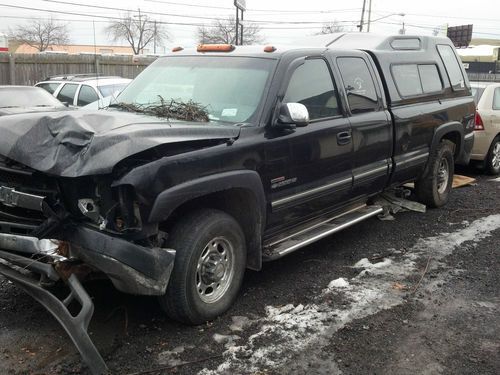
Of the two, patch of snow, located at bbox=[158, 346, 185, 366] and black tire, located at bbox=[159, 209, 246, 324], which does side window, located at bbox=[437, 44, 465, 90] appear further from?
patch of snow, located at bbox=[158, 346, 185, 366]

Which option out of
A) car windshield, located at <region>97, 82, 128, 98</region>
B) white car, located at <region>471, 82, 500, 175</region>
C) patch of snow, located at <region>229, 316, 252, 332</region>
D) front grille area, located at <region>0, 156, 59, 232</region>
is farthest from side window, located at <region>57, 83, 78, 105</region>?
patch of snow, located at <region>229, 316, 252, 332</region>

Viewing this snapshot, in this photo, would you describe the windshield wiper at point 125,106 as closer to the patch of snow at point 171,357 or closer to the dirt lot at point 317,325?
the dirt lot at point 317,325

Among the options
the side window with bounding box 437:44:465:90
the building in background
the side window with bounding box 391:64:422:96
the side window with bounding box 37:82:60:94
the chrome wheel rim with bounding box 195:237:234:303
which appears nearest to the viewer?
the chrome wheel rim with bounding box 195:237:234:303

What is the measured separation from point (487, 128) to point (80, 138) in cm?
777

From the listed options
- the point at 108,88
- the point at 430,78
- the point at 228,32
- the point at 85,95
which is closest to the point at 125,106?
the point at 430,78

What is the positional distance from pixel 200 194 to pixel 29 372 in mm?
1459

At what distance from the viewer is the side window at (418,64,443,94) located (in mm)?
6285

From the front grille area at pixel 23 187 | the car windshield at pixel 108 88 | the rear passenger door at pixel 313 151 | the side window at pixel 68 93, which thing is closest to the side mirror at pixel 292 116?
the rear passenger door at pixel 313 151

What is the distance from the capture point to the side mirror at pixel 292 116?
154 inches

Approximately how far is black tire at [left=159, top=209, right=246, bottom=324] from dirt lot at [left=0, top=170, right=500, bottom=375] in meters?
0.16

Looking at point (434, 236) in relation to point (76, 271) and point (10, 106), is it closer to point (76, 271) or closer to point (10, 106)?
point (76, 271)

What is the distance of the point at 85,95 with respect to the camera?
458 inches

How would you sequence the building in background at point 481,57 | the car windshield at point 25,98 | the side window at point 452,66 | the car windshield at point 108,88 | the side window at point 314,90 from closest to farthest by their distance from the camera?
the side window at point 314,90 → the side window at point 452,66 → the car windshield at point 25,98 → the car windshield at point 108,88 → the building in background at point 481,57

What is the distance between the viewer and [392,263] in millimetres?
5000
